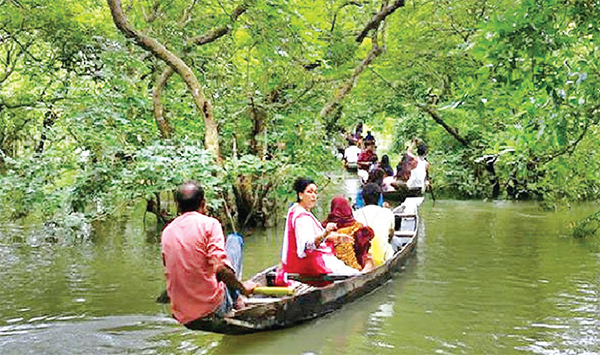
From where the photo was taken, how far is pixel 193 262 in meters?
5.07

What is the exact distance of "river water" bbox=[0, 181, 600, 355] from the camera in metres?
6.04

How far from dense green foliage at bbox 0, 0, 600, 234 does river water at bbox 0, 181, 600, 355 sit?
1.03m

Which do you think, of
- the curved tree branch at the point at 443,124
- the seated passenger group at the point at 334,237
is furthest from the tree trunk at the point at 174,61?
the curved tree branch at the point at 443,124

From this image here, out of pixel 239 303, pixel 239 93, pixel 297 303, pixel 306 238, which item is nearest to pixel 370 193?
pixel 306 238

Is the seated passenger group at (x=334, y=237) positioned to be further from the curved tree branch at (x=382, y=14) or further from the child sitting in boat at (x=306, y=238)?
the curved tree branch at (x=382, y=14)

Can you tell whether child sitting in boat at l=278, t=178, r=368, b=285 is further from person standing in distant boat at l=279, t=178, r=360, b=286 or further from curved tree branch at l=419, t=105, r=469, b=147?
curved tree branch at l=419, t=105, r=469, b=147

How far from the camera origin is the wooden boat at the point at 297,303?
563 cm

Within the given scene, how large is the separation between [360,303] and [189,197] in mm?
3184

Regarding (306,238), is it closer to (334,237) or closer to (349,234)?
(334,237)

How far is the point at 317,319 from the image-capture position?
665 centimetres

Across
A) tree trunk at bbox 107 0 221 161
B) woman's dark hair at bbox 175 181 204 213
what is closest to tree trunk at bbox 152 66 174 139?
tree trunk at bbox 107 0 221 161

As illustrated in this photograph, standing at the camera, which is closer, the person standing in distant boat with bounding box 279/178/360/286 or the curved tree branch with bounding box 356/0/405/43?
the person standing in distant boat with bounding box 279/178/360/286

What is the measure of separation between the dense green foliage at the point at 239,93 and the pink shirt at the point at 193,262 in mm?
2389

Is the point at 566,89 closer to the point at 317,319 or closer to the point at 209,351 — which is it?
the point at 317,319
